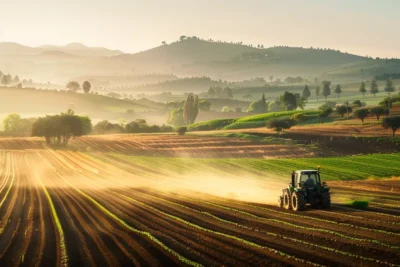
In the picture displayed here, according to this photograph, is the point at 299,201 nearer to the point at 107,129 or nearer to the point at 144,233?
the point at 144,233

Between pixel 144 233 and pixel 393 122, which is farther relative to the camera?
pixel 393 122

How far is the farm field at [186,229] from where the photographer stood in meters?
18.8

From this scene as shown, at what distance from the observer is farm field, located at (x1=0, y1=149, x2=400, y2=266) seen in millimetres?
18812

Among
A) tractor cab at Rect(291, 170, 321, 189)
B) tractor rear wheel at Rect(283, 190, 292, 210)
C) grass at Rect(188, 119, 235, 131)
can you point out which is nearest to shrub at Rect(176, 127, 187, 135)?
grass at Rect(188, 119, 235, 131)

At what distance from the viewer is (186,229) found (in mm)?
24422

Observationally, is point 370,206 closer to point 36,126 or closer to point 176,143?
point 176,143

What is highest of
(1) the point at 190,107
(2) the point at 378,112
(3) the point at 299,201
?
(1) the point at 190,107

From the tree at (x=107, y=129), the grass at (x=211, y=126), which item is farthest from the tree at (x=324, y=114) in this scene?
the tree at (x=107, y=129)

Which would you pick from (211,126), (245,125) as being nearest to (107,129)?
(211,126)

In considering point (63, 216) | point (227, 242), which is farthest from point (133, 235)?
point (63, 216)

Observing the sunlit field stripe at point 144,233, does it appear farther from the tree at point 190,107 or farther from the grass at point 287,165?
the tree at point 190,107

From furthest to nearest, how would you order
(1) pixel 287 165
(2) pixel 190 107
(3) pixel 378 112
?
(2) pixel 190 107, (3) pixel 378 112, (1) pixel 287 165

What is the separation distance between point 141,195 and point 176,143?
57.9m

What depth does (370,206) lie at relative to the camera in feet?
101
